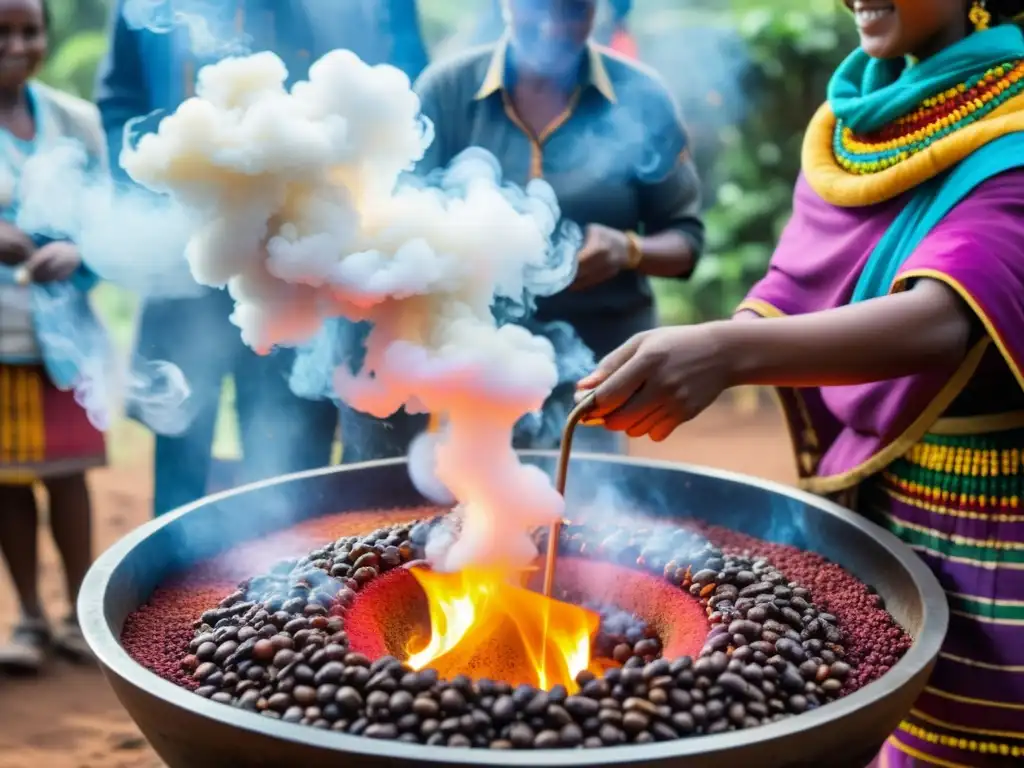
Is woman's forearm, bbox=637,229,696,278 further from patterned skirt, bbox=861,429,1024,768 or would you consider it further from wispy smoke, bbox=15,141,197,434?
wispy smoke, bbox=15,141,197,434

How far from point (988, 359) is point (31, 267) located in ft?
10.9

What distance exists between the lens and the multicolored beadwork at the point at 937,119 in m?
2.11

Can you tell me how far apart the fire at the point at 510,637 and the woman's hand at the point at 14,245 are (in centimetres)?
251

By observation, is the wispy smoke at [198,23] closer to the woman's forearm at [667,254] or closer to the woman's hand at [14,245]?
the woman's hand at [14,245]

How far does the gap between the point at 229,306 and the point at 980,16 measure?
2.59 meters

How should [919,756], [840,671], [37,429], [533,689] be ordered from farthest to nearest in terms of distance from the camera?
[37,429], [919,756], [840,671], [533,689]

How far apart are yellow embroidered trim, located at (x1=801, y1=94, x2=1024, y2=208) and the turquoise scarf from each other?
26mm

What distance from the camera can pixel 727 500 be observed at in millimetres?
2613

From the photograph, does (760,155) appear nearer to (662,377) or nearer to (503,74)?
(503,74)

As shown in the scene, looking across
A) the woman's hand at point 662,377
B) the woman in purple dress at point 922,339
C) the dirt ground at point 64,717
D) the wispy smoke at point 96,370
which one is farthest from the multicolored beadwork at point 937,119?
the dirt ground at point 64,717

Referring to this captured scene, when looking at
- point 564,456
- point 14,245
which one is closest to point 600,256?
point 564,456

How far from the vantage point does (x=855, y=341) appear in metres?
1.88

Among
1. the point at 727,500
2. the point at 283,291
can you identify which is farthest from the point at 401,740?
the point at 727,500

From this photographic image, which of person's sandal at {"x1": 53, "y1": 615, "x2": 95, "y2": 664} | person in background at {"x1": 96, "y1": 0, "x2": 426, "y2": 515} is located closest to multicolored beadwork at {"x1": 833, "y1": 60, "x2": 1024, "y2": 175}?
person in background at {"x1": 96, "y1": 0, "x2": 426, "y2": 515}
